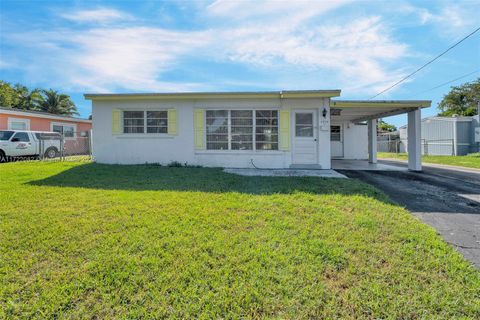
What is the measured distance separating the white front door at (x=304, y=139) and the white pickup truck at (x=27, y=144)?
12.5 m

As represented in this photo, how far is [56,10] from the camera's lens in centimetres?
827

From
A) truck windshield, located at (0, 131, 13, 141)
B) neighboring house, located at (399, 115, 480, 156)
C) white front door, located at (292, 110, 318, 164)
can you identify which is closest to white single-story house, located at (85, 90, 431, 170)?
white front door, located at (292, 110, 318, 164)

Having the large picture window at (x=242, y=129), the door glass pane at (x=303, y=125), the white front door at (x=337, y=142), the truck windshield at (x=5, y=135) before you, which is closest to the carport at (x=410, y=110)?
the door glass pane at (x=303, y=125)

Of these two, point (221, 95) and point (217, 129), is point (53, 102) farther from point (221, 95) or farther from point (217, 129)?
point (221, 95)

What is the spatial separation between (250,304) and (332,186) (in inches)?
173

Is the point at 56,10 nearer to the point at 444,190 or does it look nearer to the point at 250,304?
the point at 250,304

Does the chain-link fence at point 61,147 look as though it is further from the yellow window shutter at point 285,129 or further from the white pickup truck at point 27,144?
the yellow window shutter at point 285,129

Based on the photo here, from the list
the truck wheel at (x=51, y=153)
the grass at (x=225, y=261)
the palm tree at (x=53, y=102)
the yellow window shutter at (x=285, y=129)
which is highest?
the palm tree at (x=53, y=102)

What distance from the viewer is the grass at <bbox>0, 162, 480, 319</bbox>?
195cm

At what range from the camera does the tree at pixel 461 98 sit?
30.7 m

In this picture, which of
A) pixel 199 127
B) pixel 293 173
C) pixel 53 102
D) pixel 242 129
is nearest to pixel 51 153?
pixel 199 127

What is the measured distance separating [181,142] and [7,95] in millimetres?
26599

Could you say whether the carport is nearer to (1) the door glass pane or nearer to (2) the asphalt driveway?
(1) the door glass pane

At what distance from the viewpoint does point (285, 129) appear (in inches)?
355
